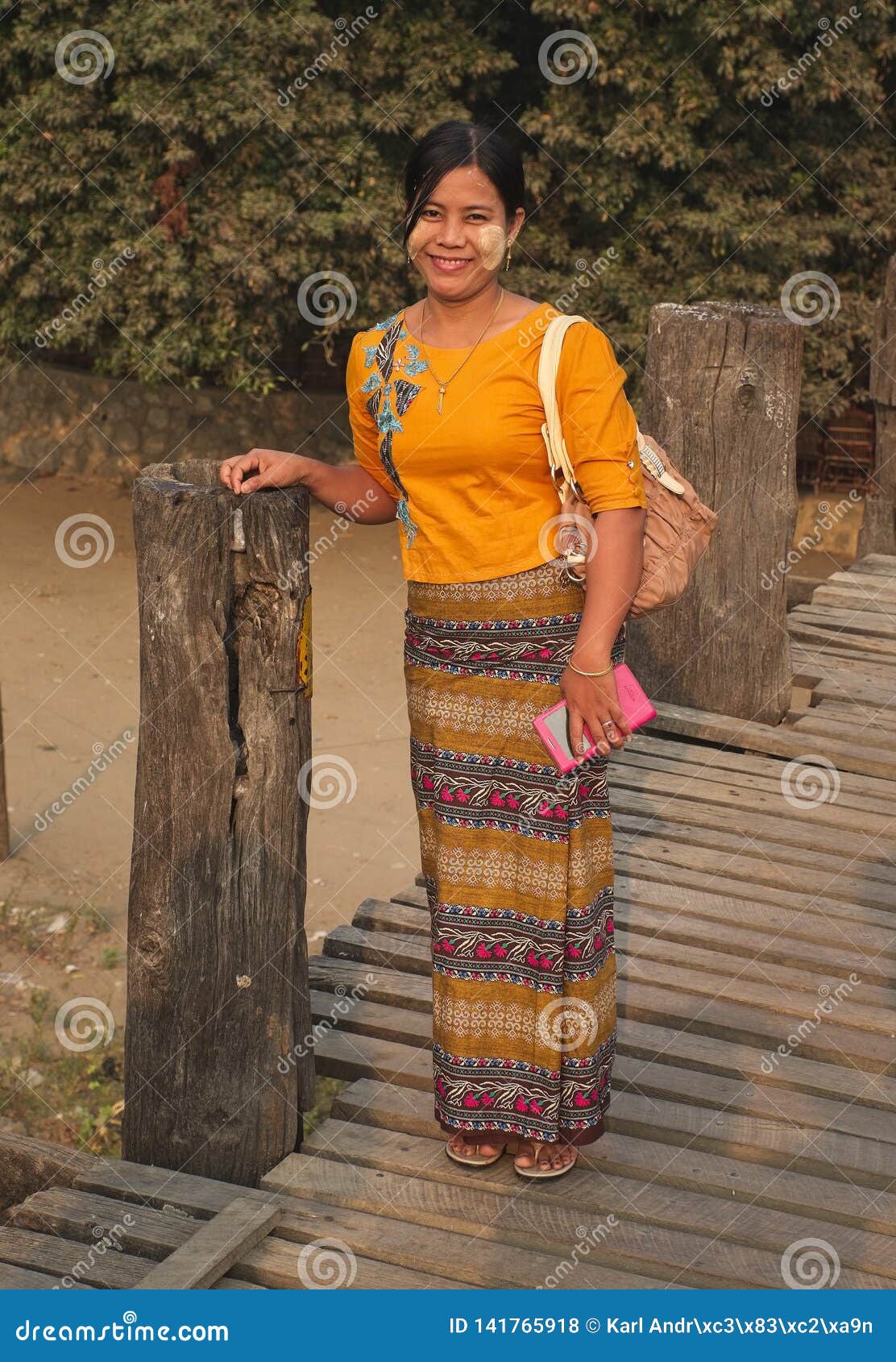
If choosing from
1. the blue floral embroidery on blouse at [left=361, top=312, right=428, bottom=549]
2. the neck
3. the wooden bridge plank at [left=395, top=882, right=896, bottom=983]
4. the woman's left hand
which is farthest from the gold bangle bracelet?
the wooden bridge plank at [left=395, top=882, right=896, bottom=983]

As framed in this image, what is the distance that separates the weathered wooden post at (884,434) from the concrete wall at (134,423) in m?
6.81

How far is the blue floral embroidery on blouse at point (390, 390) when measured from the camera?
2.93 metres

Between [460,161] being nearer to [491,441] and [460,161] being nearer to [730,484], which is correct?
[491,441]

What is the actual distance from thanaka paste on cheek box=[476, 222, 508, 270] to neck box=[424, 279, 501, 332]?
34 millimetres

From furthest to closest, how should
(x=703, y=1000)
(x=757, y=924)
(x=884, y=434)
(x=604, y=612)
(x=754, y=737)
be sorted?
(x=884, y=434) → (x=754, y=737) → (x=757, y=924) → (x=703, y=1000) → (x=604, y=612)

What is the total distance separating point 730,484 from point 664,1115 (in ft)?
8.35

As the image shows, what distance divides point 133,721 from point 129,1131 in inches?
287

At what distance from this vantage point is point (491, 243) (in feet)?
9.23

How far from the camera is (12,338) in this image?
13188 mm

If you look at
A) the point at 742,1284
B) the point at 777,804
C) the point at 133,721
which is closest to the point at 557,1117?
the point at 742,1284

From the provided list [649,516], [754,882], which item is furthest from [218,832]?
[754,882]

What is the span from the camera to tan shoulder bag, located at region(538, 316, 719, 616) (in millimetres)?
2797

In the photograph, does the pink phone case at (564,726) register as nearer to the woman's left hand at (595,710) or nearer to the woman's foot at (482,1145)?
the woman's left hand at (595,710)

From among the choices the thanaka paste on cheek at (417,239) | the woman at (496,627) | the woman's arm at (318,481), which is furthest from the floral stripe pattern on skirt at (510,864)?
the thanaka paste on cheek at (417,239)
